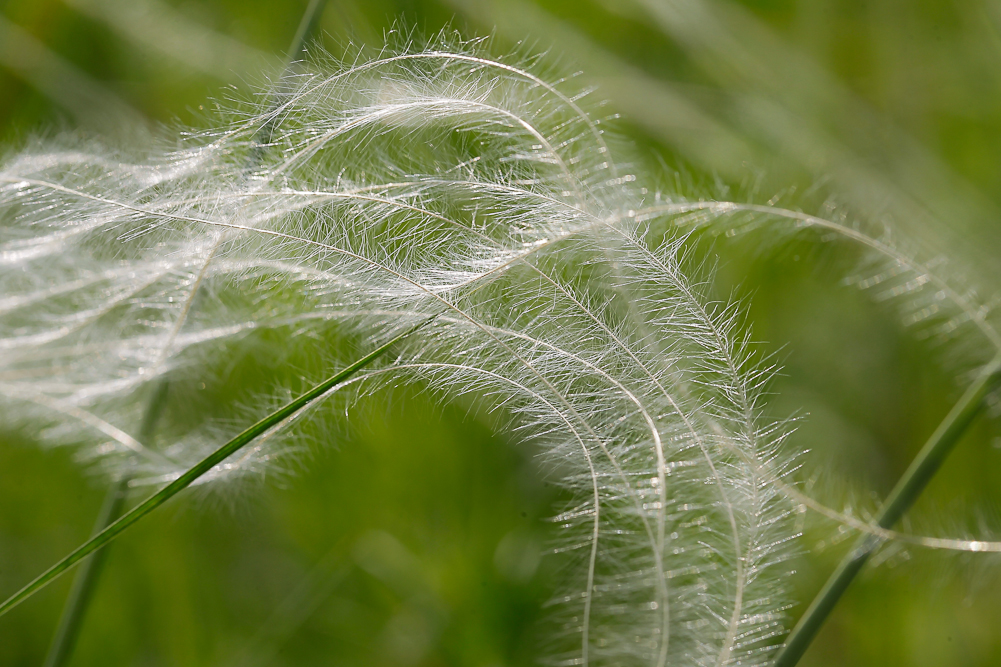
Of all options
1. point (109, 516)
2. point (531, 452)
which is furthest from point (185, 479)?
point (531, 452)

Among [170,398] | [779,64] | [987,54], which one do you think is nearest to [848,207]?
[779,64]

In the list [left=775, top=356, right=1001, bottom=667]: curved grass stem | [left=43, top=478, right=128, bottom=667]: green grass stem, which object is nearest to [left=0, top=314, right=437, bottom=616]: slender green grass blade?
[left=43, top=478, right=128, bottom=667]: green grass stem

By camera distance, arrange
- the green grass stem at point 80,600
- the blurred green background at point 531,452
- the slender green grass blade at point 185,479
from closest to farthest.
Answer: the slender green grass blade at point 185,479 → the green grass stem at point 80,600 → the blurred green background at point 531,452

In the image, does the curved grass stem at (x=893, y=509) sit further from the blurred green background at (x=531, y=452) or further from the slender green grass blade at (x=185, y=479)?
the slender green grass blade at (x=185, y=479)

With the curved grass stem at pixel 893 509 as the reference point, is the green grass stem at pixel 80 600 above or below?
below

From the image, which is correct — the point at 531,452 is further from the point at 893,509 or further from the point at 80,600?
the point at 80,600

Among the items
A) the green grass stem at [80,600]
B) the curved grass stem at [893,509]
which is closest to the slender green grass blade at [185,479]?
the green grass stem at [80,600]

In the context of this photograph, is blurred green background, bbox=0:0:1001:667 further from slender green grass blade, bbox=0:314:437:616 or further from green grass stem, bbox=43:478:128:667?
slender green grass blade, bbox=0:314:437:616
